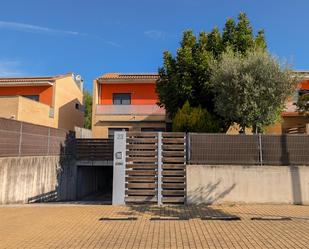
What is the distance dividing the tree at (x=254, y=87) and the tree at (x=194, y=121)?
2.94 feet

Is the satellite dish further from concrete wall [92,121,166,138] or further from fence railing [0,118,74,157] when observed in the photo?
fence railing [0,118,74,157]

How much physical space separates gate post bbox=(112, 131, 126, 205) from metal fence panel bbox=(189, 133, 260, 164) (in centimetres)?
235

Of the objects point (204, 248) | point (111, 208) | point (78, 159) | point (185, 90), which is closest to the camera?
point (204, 248)

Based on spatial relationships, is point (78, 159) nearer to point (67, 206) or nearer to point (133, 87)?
point (67, 206)

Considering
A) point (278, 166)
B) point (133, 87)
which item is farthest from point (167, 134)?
point (133, 87)

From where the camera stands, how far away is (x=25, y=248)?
20.1ft

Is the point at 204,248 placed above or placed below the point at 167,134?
below

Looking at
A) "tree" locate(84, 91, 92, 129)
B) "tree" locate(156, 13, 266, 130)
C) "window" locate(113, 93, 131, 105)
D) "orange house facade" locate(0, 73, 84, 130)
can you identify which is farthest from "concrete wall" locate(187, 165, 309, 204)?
"tree" locate(84, 91, 92, 129)

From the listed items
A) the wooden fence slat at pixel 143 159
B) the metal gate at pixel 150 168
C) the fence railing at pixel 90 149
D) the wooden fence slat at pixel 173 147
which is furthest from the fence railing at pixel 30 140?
the wooden fence slat at pixel 173 147

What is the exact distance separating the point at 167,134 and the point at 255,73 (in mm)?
4993

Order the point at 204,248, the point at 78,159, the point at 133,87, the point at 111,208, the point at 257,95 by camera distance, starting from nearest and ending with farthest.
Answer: the point at 204,248, the point at 111,208, the point at 257,95, the point at 78,159, the point at 133,87

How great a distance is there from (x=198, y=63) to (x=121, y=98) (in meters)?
12.9

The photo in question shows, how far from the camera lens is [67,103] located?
Answer: 3045cm

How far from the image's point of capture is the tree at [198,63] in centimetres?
1633
